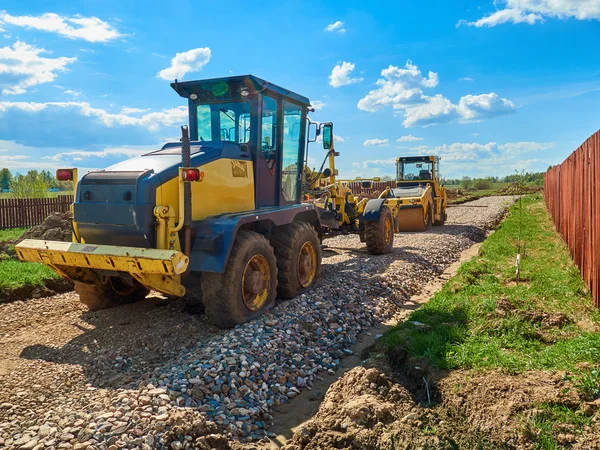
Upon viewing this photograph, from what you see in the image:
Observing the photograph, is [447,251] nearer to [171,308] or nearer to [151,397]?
[171,308]

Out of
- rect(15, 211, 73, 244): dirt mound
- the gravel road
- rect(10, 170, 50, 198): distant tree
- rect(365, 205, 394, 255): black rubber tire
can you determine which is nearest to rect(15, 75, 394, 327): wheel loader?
the gravel road

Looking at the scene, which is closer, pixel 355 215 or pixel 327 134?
pixel 327 134

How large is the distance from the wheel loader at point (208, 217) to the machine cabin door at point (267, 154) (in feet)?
0.05

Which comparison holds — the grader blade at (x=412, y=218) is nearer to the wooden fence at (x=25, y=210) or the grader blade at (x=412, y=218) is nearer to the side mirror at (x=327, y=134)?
the side mirror at (x=327, y=134)

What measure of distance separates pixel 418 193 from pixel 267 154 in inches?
435

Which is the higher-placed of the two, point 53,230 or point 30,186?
point 30,186

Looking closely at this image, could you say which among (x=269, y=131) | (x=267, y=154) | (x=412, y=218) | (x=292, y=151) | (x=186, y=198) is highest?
(x=269, y=131)

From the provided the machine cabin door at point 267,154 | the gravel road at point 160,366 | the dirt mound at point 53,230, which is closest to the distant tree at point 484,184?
the dirt mound at point 53,230

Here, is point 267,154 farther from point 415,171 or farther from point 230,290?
point 415,171

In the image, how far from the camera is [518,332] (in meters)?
5.38

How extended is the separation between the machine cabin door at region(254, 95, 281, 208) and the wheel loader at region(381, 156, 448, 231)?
9920 mm

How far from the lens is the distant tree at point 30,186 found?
23297 millimetres

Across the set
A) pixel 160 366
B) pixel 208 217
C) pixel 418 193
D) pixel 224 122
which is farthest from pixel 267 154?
pixel 418 193

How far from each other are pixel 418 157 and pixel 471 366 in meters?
14.8
